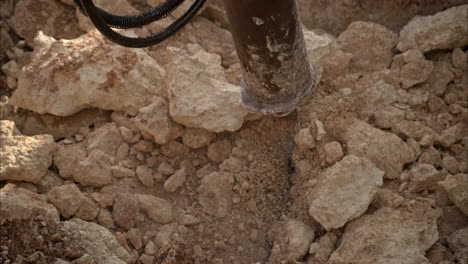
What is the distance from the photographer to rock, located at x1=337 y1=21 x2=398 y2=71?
11.6 ft

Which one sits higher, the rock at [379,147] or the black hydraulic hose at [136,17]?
the black hydraulic hose at [136,17]

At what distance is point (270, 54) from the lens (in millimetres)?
2754

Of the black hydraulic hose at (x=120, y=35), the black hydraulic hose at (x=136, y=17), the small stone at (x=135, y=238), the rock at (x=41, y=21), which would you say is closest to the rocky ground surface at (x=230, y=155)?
the small stone at (x=135, y=238)

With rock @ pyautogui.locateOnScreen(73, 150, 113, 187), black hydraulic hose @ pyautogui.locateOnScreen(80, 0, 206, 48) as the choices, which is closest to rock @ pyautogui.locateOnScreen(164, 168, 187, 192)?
rock @ pyautogui.locateOnScreen(73, 150, 113, 187)

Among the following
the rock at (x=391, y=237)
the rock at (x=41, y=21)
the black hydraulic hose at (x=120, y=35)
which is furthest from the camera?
the rock at (x=41, y=21)

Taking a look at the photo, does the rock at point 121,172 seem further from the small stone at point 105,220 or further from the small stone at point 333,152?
the small stone at point 333,152

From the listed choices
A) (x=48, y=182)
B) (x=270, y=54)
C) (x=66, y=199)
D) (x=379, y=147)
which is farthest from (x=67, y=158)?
(x=379, y=147)

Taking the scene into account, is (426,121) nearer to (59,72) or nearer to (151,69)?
(151,69)

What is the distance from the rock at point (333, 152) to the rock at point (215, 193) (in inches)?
23.2

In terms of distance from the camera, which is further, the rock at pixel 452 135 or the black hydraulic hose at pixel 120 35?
the rock at pixel 452 135

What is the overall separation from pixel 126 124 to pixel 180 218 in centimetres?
66

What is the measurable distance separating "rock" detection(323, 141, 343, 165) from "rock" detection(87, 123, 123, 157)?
1.20m

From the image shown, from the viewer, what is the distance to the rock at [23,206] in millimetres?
2811

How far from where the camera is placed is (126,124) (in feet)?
10.9
